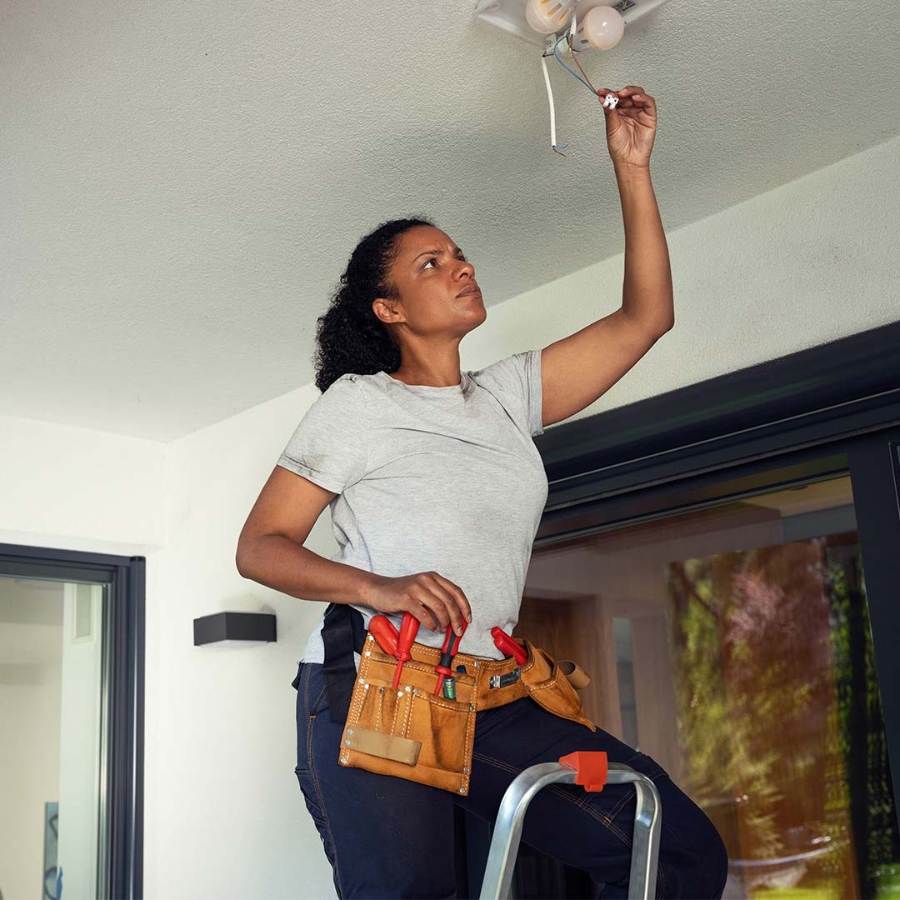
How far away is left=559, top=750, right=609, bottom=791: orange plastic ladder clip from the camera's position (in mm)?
1459

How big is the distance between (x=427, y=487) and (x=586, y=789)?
1.63ft

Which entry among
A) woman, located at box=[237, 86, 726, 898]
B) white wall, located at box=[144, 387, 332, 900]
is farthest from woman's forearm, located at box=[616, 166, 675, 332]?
white wall, located at box=[144, 387, 332, 900]

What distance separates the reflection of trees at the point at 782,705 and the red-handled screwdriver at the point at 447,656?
2.70m

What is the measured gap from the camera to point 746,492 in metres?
2.64

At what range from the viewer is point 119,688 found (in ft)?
12.8

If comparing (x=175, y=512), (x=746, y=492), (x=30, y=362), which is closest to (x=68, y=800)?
(x=175, y=512)

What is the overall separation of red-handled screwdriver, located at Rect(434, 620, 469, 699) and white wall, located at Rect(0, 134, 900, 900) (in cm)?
122

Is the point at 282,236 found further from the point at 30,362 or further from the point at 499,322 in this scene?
the point at 30,362

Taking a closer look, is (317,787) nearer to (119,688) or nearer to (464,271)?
(464,271)

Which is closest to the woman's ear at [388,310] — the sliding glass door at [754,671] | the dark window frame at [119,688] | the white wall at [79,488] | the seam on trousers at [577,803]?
the seam on trousers at [577,803]

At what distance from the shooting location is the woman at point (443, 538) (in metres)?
1.53

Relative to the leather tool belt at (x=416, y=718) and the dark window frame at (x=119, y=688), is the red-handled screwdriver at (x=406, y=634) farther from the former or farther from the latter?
the dark window frame at (x=119, y=688)

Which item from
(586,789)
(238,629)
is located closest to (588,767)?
(586,789)

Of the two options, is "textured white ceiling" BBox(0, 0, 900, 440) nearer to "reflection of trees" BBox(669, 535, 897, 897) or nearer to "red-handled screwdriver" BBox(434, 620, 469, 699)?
"red-handled screwdriver" BBox(434, 620, 469, 699)
